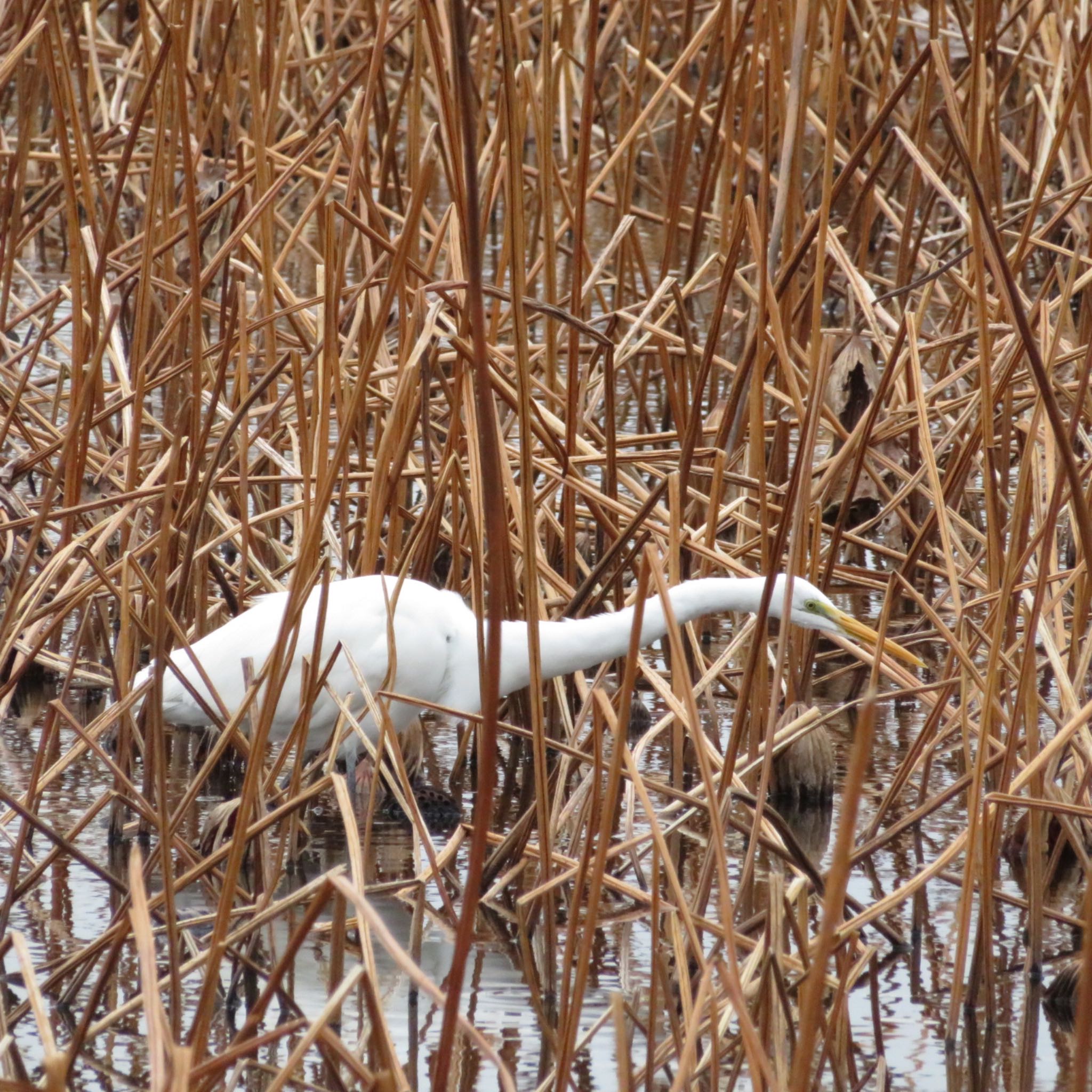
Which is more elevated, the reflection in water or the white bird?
the white bird

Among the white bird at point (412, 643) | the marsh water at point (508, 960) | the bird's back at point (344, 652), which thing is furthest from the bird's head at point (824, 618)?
the bird's back at point (344, 652)

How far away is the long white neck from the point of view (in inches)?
116

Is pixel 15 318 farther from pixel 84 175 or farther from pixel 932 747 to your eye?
pixel 932 747

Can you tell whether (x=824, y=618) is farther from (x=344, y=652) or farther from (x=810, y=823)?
(x=344, y=652)

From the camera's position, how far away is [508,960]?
102 inches

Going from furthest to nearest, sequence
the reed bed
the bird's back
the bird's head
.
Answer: the bird's back, the bird's head, the reed bed

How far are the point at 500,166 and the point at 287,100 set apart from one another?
2.91 metres

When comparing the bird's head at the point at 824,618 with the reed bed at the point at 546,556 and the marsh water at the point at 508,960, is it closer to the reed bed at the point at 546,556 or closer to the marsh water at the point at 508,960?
the reed bed at the point at 546,556

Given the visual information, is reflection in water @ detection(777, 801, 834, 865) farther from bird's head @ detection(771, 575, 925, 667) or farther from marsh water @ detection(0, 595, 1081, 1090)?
bird's head @ detection(771, 575, 925, 667)

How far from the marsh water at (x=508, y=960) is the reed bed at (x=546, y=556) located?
0.06 ft

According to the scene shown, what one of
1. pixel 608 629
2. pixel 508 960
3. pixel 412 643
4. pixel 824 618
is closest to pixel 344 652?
pixel 412 643

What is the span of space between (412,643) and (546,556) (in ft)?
1.38

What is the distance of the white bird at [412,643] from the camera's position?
295 centimetres

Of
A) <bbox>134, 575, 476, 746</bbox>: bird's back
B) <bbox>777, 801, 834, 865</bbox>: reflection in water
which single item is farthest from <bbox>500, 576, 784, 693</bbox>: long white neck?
<bbox>777, 801, 834, 865</bbox>: reflection in water
